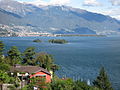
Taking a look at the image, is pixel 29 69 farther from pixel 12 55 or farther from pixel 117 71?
pixel 117 71

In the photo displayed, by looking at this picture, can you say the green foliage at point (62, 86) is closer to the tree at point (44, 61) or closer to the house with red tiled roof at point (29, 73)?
the house with red tiled roof at point (29, 73)

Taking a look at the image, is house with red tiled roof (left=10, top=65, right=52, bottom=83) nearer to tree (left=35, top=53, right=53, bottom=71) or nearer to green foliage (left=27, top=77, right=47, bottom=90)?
green foliage (left=27, top=77, right=47, bottom=90)

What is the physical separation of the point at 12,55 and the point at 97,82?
57.6 feet

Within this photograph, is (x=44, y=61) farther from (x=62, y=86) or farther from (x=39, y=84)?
(x=62, y=86)

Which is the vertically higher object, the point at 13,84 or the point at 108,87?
the point at 13,84

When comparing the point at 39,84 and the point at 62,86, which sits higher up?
the point at 62,86

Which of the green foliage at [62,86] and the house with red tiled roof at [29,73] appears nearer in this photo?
the green foliage at [62,86]

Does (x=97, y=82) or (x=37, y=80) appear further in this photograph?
(x=97, y=82)

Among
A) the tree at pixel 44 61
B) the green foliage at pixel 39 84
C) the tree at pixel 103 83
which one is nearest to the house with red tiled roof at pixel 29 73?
the green foliage at pixel 39 84

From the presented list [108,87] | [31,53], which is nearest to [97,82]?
[108,87]

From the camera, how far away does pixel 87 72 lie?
5772 centimetres

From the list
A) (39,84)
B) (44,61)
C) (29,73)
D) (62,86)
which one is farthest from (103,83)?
(44,61)

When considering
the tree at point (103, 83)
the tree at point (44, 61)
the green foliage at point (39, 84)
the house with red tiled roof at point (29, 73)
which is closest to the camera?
the green foliage at point (39, 84)

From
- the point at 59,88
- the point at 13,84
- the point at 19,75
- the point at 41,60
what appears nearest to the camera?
the point at 59,88
